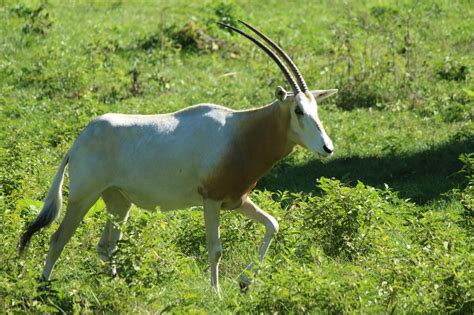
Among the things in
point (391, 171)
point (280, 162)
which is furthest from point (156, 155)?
point (391, 171)

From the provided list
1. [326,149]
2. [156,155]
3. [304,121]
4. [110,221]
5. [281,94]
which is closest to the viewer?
[326,149]

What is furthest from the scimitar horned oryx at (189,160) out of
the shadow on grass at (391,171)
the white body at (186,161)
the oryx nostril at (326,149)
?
the shadow on grass at (391,171)

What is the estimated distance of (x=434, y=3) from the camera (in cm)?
2189

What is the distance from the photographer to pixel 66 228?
27.5 ft

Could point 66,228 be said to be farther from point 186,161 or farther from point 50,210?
point 186,161

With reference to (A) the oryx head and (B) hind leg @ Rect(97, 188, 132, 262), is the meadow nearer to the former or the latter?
(B) hind leg @ Rect(97, 188, 132, 262)

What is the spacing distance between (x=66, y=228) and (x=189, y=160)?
126 cm

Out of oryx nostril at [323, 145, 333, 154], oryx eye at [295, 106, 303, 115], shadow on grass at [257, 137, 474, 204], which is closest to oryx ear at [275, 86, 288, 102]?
oryx eye at [295, 106, 303, 115]

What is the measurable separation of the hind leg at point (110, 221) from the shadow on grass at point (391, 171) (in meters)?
3.43

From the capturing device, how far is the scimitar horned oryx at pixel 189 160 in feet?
26.9

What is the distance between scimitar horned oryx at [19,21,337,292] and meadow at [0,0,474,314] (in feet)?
1.04

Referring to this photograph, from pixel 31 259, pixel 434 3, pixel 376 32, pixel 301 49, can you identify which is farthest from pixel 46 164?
pixel 434 3

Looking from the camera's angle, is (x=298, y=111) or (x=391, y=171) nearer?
(x=298, y=111)

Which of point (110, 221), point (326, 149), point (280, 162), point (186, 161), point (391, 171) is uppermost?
point (326, 149)
